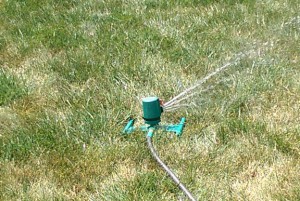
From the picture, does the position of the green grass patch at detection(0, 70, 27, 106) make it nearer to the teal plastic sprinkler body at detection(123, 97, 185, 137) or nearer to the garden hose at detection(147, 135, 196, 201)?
the teal plastic sprinkler body at detection(123, 97, 185, 137)

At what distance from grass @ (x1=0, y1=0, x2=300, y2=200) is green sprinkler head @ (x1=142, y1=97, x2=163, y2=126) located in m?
0.10

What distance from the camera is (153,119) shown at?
121 inches

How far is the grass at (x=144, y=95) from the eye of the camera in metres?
2.68

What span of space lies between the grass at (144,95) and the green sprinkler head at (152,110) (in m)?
0.10

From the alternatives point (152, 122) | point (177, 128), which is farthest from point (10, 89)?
point (177, 128)

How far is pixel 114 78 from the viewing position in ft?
12.6

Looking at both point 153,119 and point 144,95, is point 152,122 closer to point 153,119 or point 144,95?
point 153,119

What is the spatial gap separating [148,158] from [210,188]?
428 mm

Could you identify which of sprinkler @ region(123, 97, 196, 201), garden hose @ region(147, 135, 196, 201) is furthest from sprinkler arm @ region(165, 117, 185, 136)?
garden hose @ region(147, 135, 196, 201)

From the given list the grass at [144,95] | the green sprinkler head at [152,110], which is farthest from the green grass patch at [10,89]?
the green sprinkler head at [152,110]

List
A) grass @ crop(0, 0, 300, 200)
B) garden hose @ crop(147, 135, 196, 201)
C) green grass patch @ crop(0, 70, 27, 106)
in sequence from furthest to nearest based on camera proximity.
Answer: green grass patch @ crop(0, 70, 27, 106) < grass @ crop(0, 0, 300, 200) < garden hose @ crop(147, 135, 196, 201)

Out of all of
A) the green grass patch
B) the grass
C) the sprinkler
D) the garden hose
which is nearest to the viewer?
the garden hose

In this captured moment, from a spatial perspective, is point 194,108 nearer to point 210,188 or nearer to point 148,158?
point 148,158

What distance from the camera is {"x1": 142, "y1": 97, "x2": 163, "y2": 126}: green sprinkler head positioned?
118 inches
